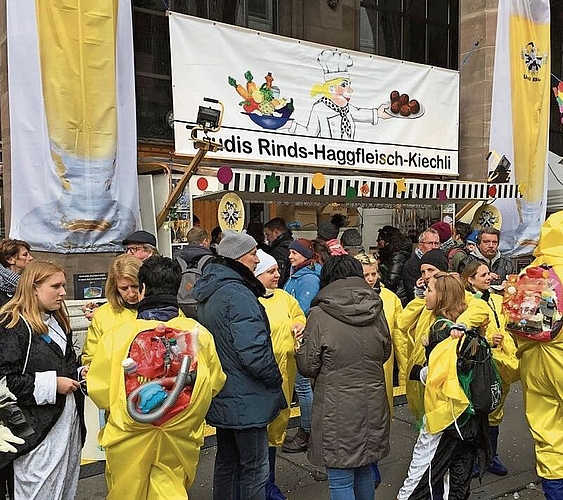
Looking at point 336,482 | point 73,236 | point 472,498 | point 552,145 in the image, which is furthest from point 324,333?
point 552,145

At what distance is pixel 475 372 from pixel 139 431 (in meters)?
1.94

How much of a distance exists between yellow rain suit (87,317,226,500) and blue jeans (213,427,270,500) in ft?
1.91

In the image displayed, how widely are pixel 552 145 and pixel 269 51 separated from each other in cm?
1211

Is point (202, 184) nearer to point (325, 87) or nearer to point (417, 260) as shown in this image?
point (417, 260)

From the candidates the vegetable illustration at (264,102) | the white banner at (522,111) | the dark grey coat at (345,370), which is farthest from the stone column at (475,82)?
the dark grey coat at (345,370)

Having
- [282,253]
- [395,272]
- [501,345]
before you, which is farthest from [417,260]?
[501,345]

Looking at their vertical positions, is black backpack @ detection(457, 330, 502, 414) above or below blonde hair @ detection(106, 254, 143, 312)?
below

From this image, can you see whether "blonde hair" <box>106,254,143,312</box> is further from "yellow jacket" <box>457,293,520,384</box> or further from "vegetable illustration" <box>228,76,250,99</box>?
"vegetable illustration" <box>228,76,250,99</box>

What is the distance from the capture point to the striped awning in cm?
663

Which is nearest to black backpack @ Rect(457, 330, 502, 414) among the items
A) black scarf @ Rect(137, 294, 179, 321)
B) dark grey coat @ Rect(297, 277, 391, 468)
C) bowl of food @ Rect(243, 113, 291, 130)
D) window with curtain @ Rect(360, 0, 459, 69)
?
dark grey coat @ Rect(297, 277, 391, 468)

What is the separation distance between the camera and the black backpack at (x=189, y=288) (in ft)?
14.4

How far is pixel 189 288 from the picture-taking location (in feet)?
15.1

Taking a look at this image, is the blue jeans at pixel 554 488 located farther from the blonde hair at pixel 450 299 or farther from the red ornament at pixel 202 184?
the red ornament at pixel 202 184

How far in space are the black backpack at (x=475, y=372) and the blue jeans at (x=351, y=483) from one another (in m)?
0.75
